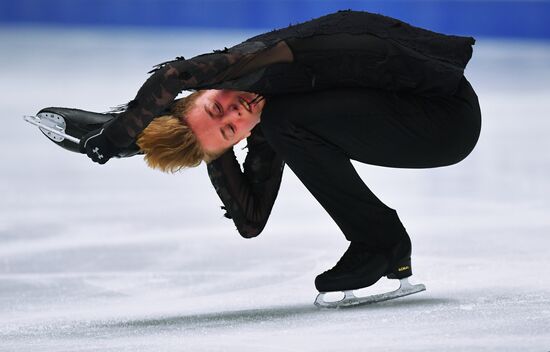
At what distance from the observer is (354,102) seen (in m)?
2.65

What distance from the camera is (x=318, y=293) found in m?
2.86

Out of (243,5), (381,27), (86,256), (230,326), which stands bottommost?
(230,326)

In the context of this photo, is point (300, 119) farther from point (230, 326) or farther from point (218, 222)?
point (218, 222)

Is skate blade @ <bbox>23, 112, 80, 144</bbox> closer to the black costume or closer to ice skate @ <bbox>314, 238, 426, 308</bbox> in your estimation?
the black costume

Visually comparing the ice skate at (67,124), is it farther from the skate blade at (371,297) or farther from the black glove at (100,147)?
the skate blade at (371,297)

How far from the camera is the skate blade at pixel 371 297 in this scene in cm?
274

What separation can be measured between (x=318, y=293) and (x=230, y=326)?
0.38 meters

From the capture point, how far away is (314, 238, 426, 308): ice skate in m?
2.77

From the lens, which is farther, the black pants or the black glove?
the black pants

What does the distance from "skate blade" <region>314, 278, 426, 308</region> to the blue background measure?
283 inches

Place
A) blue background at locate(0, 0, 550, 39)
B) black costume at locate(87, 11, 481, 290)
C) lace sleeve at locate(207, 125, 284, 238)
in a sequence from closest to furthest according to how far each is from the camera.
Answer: black costume at locate(87, 11, 481, 290), lace sleeve at locate(207, 125, 284, 238), blue background at locate(0, 0, 550, 39)

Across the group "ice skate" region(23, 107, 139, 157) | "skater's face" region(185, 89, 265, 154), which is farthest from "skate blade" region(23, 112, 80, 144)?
"skater's face" region(185, 89, 265, 154)

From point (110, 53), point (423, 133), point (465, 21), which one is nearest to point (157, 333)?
point (423, 133)

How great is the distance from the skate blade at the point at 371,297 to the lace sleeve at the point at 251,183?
0.29 metres
